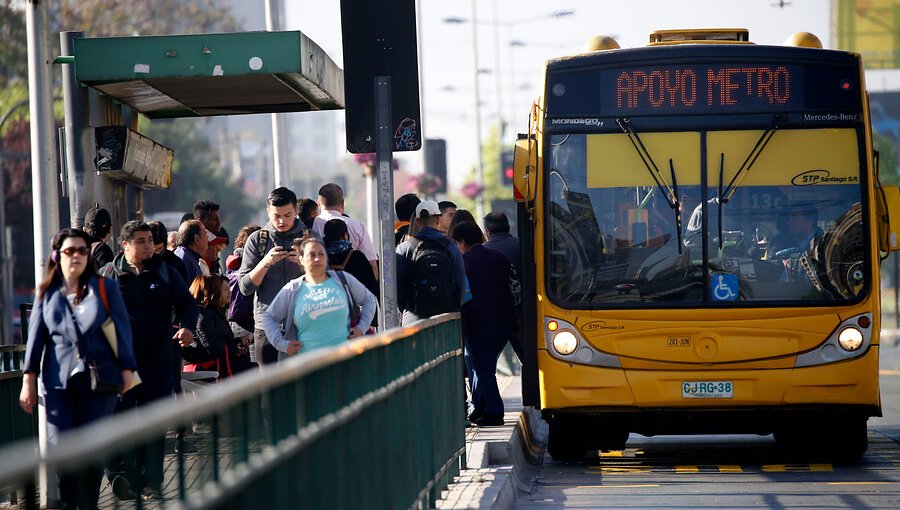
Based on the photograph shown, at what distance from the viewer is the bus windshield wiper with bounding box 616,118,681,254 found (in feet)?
35.7

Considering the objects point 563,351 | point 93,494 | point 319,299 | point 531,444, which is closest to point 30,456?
point 93,494

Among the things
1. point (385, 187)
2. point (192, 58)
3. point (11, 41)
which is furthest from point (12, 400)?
point (11, 41)

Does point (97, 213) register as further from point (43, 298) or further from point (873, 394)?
point (873, 394)

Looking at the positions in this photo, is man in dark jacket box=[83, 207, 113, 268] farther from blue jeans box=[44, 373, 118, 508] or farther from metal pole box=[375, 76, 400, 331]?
blue jeans box=[44, 373, 118, 508]

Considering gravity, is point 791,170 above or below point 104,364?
above

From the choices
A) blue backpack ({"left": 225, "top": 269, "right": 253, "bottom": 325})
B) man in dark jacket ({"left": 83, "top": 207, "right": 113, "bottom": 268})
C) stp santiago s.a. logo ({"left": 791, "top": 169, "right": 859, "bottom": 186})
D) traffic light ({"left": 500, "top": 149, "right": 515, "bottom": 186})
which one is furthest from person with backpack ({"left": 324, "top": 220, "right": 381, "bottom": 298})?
traffic light ({"left": 500, "top": 149, "right": 515, "bottom": 186})

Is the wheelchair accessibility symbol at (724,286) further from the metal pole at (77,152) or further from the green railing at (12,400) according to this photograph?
the green railing at (12,400)

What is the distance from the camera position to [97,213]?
9820 mm

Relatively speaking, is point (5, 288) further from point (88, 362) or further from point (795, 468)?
point (88, 362)

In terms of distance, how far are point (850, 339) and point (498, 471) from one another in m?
2.76

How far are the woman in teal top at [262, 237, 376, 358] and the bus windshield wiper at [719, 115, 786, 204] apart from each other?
306cm

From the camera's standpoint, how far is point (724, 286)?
10.8 metres

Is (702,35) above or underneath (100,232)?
above

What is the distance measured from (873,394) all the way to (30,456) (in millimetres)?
8866
